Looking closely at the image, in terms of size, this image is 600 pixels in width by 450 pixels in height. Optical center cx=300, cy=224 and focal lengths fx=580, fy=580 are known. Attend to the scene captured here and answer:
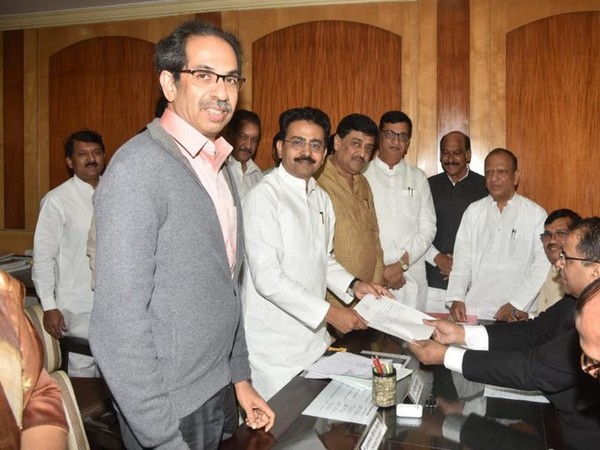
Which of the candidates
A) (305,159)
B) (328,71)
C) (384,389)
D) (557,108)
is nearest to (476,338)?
(384,389)

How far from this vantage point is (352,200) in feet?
10.7

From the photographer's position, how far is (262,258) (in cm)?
233

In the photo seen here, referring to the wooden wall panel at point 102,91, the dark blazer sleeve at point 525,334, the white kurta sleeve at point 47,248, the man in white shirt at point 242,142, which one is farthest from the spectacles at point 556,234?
the wooden wall panel at point 102,91

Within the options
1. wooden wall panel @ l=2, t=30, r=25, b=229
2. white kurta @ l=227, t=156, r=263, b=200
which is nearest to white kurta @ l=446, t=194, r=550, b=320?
white kurta @ l=227, t=156, r=263, b=200

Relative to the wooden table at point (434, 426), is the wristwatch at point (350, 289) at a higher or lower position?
higher

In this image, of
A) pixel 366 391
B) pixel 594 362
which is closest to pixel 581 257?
pixel 366 391

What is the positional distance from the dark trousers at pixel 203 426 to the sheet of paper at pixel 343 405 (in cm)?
27

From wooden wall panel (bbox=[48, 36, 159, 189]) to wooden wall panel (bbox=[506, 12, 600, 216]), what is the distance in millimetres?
2927

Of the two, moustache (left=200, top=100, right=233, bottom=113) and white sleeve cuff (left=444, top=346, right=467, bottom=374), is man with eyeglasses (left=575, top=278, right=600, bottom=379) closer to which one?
moustache (left=200, top=100, right=233, bottom=113)

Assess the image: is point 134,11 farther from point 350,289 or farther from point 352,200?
point 350,289

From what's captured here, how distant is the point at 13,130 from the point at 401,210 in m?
3.67

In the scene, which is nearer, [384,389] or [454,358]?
[384,389]

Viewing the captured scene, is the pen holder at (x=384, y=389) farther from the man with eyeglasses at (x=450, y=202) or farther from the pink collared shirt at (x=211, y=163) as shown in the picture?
the man with eyeglasses at (x=450, y=202)

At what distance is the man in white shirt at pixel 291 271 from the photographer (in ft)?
7.55
